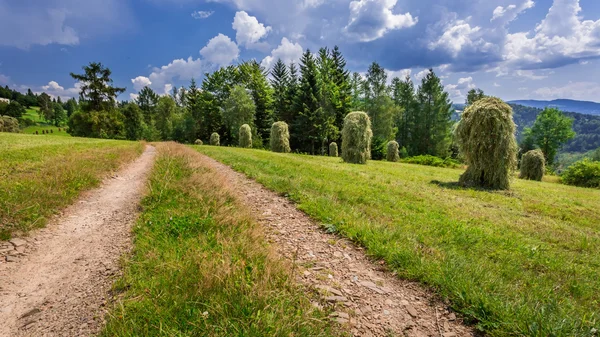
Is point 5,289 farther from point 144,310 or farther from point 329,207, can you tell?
point 329,207

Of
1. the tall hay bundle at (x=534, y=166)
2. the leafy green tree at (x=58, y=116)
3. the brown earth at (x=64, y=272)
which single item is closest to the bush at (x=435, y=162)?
the tall hay bundle at (x=534, y=166)

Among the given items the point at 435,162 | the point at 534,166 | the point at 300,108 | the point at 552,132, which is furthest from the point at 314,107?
the point at 552,132

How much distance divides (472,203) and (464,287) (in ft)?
22.4

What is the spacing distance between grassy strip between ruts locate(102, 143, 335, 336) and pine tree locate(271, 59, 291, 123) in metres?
45.4

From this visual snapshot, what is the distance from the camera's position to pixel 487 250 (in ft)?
14.9

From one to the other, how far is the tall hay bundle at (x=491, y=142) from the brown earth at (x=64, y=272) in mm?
13777

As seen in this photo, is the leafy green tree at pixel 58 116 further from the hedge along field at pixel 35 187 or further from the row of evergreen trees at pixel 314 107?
the hedge along field at pixel 35 187

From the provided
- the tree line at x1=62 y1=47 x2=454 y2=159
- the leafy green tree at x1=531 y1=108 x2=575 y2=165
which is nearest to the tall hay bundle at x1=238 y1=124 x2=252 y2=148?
the tree line at x1=62 y1=47 x2=454 y2=159

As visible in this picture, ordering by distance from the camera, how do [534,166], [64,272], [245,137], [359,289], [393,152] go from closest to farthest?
1. [359,289]
2. [64,272]
3. [534,166]
4. [245,137]
5. [393,152]

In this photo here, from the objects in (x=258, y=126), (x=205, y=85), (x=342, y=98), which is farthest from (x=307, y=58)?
(x=205, y=85)

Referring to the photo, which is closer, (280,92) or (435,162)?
(435,162)

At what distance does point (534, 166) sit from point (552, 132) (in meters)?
39.0

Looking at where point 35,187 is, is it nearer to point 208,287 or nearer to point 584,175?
point 208,287

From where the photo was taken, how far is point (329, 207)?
5.92 m
